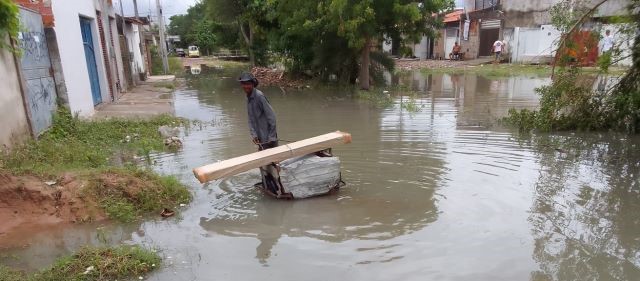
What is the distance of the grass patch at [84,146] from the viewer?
6141mm

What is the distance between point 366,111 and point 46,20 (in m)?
7.64

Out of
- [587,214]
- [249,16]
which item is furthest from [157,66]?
[587,214]

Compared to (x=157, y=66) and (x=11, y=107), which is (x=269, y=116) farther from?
(x=157, y=66)

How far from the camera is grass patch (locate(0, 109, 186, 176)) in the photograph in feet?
20.1

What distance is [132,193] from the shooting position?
211 inches

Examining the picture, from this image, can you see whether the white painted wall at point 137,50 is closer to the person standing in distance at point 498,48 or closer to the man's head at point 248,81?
the man's head at point 248,81

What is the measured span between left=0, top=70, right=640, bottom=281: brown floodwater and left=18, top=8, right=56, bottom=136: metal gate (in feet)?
7.25

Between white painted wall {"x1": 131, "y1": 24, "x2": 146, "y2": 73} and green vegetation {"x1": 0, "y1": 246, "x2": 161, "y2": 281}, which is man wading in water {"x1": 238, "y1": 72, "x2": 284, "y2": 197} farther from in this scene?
white painted wall {"x1": 131, "y1": 24, "x2": 146, "y2": 73}

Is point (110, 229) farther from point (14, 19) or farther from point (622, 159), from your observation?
point (622, 159)

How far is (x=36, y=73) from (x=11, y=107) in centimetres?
157

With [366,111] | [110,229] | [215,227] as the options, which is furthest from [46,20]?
[366,111]

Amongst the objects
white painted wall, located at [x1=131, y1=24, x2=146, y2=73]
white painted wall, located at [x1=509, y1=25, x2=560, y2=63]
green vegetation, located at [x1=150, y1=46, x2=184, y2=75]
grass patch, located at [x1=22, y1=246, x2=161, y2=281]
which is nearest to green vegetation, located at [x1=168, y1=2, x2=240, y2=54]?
green vegetation, located at [x1=150, y1=46, x2=184, y2=75]

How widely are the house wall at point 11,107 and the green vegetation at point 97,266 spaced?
3.26 meters

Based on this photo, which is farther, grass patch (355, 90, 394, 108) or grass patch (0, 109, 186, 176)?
grass patch (355, 90, 394, 108)
